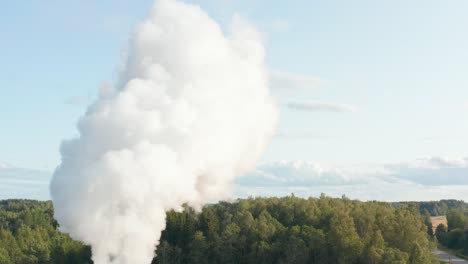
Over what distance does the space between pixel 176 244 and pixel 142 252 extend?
78.4 meters

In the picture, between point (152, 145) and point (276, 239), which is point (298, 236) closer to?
→ point (276, 239)

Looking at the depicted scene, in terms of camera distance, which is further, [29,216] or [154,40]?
[29,216]

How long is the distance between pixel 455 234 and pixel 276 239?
74.8 metres

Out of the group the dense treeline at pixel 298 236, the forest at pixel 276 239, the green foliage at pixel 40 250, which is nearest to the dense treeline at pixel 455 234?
the dense treeline at pixel 298 236

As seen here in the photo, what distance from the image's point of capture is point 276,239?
354ft

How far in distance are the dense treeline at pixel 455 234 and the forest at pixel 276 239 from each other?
126 ft

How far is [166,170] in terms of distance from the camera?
35.1m

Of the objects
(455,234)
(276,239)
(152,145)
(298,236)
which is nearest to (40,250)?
(276,239)

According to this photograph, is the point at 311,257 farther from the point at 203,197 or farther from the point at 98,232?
the point at 98,232

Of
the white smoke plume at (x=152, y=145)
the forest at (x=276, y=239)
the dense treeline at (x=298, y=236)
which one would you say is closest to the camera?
the white smoke plume at (x=152, y=145)

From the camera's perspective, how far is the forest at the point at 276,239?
306ft

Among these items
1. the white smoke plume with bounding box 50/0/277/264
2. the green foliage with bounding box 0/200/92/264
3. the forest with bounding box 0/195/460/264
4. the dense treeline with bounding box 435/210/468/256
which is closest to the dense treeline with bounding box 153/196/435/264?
the forest with bounding box 0/195/460/264

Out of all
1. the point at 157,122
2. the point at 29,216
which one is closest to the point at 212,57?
the point at 157,122

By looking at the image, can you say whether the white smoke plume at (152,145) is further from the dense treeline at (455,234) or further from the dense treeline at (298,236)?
the dense treeline at (455,234)
